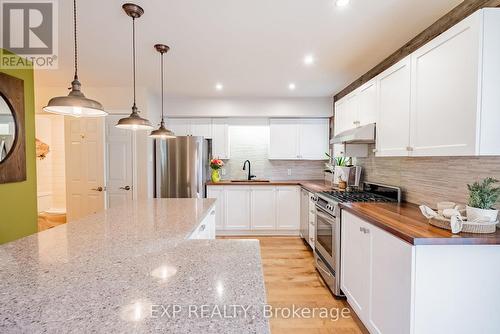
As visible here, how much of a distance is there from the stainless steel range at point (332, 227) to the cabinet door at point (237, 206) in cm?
148

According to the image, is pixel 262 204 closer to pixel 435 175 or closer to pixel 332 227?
pixel 332 227

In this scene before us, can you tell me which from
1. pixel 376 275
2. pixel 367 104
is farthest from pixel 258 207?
pixel 376 275

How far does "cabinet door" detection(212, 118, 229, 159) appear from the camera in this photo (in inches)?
170

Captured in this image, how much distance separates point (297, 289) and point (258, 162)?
99.6 inches

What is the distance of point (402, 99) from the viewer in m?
1.93

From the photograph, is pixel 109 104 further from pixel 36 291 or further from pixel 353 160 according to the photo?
pixel 353 160

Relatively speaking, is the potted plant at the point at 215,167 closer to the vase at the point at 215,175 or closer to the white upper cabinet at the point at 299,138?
the vase at the point at 215,175

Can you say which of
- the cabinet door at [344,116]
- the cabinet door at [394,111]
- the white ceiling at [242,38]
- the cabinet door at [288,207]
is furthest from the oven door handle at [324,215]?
the white ceiling at [242,38]

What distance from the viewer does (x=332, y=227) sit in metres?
2.38

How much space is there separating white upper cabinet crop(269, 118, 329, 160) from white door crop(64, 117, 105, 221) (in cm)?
268

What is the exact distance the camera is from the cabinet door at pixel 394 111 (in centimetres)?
189

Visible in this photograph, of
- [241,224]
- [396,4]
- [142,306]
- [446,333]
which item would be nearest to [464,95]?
[396,4]

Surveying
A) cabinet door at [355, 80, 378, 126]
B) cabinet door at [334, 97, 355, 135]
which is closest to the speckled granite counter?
cabinet door at [355, 80, 378, 126]

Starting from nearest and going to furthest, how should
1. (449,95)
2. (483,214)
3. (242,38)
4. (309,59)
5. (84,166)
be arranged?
(483,214) < (449,95) < (242,38) < (309,59) < (84,166)
